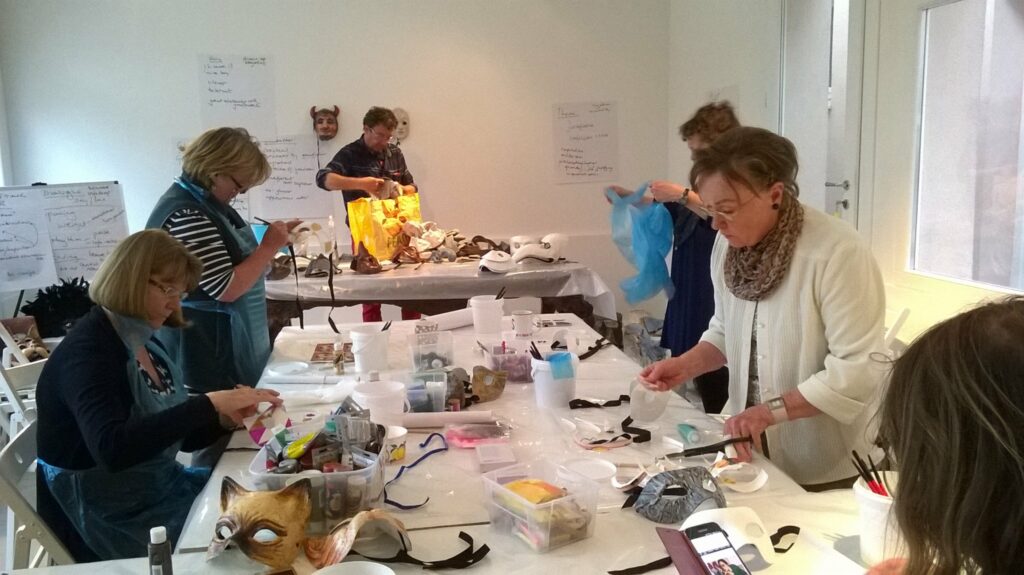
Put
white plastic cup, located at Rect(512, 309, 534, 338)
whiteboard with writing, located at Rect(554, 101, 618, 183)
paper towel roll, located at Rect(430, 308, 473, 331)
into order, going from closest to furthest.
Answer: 1. white plastic cup, located at Rect(512, 309, 534, 338)
2. paper towel roll, located at Rect(430, 308, 473, 331)
3. whiteboard with writing, located at Rect(554, 101, 618, 183)

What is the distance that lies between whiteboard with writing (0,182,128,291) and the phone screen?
4630 mm

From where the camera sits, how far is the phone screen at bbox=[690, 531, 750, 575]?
1.00 meters

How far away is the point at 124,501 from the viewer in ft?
5.60

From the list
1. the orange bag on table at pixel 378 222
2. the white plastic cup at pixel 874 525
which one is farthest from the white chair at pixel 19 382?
the white plastic cup at pixel 874 525

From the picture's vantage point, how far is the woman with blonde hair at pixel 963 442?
0.67 meters

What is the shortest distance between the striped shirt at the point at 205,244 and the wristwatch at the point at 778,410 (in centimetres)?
165

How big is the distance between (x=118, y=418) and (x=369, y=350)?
78 centimetres

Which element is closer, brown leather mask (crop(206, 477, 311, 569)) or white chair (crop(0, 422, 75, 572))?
brown leather mask (crop(206, 477, 311, 569))

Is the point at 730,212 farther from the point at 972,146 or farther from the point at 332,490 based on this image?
the point at 972,146

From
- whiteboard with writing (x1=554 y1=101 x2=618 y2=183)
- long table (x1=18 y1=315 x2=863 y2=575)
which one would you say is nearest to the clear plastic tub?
long table (x1=18 y1=315 x2=863 y2=575)

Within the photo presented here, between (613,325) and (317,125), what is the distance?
8.68ft

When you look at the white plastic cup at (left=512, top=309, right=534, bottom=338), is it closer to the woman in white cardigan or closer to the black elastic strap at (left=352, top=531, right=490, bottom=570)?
the woman in white cardigan

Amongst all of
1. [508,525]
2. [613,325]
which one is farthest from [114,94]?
[508,525]

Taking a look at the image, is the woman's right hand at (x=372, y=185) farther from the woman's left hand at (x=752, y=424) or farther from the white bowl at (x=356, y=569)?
the white bowl at (x=356, y=569)
